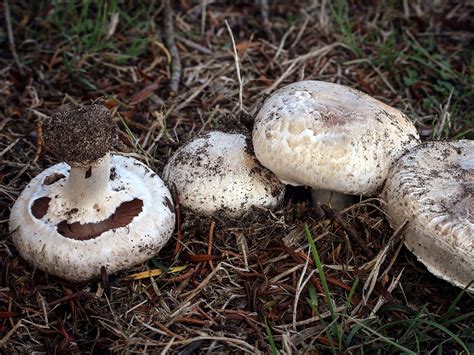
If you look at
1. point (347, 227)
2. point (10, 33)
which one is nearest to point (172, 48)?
point (10, 33)

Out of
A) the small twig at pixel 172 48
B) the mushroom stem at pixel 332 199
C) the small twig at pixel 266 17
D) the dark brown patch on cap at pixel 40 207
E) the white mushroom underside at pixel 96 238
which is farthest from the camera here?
the small twig at pixel 266 17

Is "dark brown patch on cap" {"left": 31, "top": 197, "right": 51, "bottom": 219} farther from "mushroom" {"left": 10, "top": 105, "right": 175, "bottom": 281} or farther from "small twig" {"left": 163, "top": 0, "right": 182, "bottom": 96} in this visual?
"small twig" {"left": 163, "top": 0, "right": 182, "bottom": 96}

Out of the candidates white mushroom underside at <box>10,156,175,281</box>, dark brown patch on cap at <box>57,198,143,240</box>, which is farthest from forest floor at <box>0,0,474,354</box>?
dark brown patch on cap at <box>57,198,143,240</box>

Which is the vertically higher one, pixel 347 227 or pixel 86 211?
pixel 347 227

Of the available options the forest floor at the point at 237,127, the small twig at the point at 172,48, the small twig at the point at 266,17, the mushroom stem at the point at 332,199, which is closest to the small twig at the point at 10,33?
the forest floor at the point at 237,127

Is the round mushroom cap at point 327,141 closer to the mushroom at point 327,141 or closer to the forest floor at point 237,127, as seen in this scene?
the mushroom at point 327,141

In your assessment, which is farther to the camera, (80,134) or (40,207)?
(40,207)

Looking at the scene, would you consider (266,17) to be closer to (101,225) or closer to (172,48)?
(172,48)
